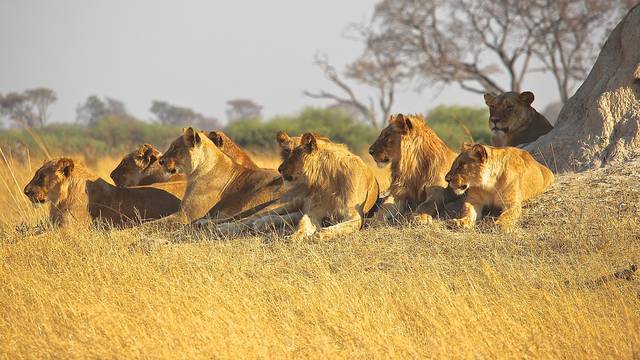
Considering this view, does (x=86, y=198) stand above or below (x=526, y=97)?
below

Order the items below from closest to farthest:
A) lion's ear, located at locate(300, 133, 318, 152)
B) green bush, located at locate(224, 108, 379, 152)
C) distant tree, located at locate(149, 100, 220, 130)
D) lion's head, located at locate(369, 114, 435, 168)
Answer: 1. lion's ear, located at locate(300, 133, 318, 152)
2. lion's head, located at locate(369, 114, 435, 168)
3. green bush, located at locate(224, 108, 379, 152)
4. distant tree, located at locate(149, 100, 220, 130)

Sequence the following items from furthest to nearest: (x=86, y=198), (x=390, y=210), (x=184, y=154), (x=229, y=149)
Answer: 1. (x=229, y=149)
2. (x=86, y=198)
3. (x=184, y=154)
4. (x=390, y=210)

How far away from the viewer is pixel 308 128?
2803cm

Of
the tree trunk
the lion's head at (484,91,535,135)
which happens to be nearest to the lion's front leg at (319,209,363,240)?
the tree trunk

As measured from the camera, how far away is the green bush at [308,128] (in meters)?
25.6

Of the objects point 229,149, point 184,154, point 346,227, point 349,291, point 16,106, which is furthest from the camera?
point 16,106

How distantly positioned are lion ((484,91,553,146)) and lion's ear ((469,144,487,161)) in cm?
193

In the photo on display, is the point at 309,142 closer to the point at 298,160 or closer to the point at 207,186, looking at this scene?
the point at 298,160

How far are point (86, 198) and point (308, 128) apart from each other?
19.7 metres

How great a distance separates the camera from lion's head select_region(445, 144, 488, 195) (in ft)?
24.1

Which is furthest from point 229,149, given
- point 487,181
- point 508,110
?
point 487,181

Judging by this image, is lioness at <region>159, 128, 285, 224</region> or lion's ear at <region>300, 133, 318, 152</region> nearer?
lion's ear at <region>300, 133, 318, 152</region>

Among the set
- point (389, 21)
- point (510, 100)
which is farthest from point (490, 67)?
point (510, 100)

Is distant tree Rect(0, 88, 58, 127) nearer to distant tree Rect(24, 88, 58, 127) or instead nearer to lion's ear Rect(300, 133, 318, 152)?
distant tree Rect(24, 88, 58, 127)
